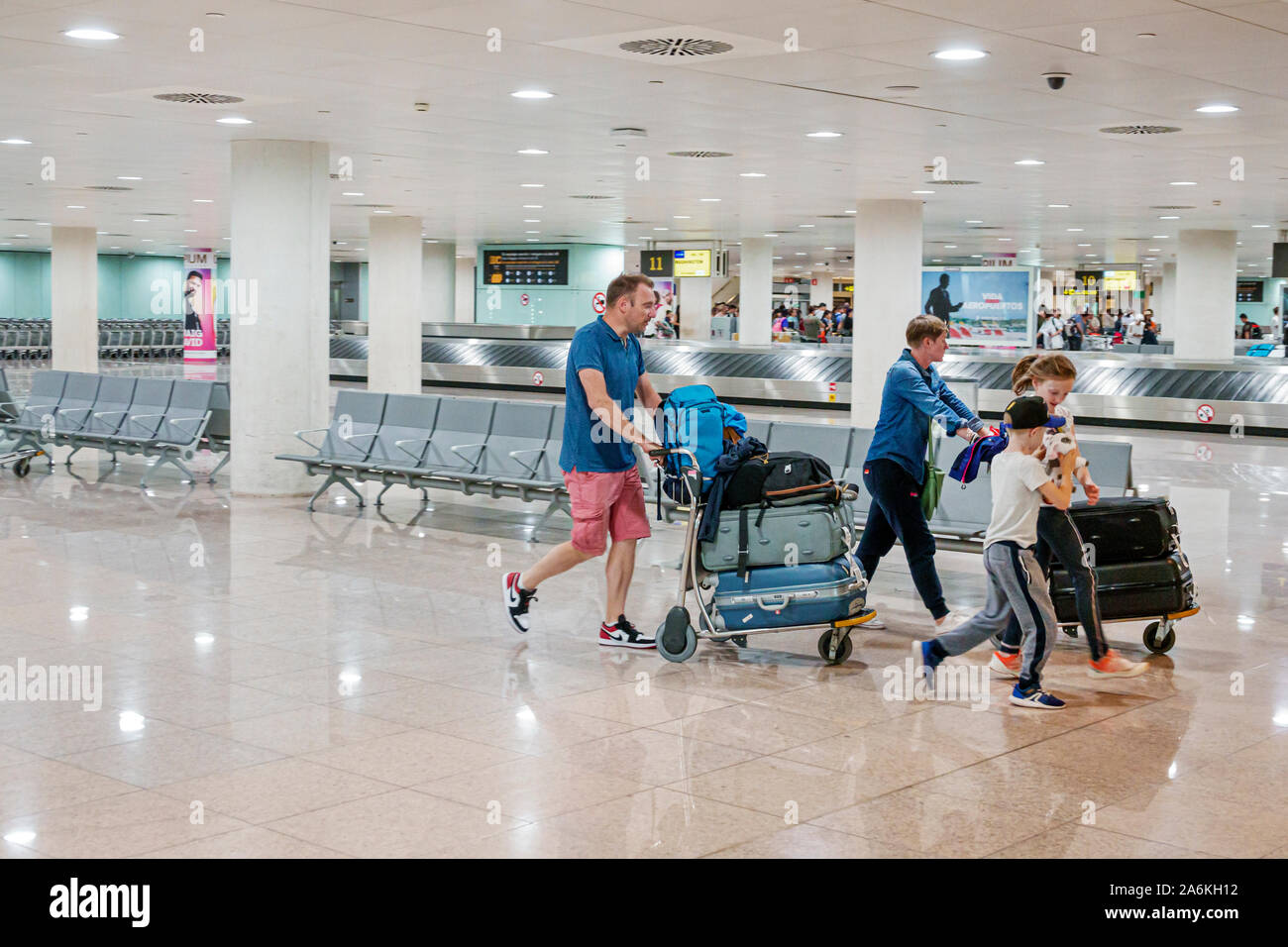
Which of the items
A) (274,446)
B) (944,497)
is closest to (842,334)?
(274,446)

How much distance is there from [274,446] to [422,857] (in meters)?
9.83

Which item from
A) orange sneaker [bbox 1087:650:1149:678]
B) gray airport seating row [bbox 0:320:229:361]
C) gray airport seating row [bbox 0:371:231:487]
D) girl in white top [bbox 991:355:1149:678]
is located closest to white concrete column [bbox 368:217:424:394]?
gray airport seating row [bbox 0:371:231:487]

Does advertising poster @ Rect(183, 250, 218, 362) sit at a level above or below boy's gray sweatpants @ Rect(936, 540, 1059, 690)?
above

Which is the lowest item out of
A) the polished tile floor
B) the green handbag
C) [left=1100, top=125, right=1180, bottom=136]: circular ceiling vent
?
the polished tile floor

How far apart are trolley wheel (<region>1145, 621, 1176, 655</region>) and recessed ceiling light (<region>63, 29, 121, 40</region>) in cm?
701

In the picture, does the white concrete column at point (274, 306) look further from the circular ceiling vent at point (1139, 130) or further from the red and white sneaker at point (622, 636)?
the circular ceiling vent at point (1139, 130)

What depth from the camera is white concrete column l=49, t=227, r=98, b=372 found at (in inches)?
1080

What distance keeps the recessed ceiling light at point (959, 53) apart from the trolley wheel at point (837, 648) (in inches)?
156

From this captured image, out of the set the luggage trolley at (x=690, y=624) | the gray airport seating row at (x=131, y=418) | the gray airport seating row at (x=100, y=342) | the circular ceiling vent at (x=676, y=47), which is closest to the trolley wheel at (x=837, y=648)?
the luggage trolley at (x=690, y=624)

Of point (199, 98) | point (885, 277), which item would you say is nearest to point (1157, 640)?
point (199, 98)

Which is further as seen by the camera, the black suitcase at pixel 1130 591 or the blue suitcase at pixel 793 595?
the black suitcase at pixel 1130 591

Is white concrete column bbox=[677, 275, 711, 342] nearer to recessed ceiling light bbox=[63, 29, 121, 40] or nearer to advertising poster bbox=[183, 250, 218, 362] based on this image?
advertising poster bbox=[183, 250, 218, 362]

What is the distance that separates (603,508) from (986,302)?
2660 centimetres

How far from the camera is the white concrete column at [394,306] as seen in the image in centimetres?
2361
